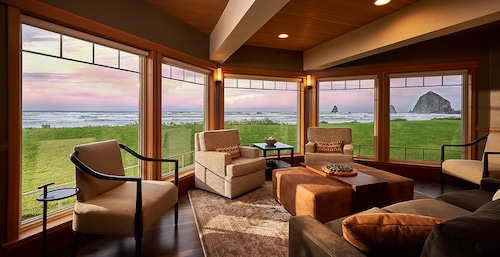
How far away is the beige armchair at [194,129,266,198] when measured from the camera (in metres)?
3.37

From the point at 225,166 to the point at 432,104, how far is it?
4160 millimetres

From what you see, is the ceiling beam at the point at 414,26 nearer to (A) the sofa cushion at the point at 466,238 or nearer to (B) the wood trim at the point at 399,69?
(B) the wood trim at the point at 399,69

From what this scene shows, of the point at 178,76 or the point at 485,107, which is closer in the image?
the point at 178,76

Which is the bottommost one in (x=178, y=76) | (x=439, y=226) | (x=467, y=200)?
(x=467, y=200)

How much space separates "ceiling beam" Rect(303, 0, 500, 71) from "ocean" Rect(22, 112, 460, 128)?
146cm

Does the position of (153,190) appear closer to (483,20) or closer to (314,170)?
(314,170)

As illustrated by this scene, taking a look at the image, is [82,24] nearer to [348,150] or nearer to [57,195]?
[57,195]

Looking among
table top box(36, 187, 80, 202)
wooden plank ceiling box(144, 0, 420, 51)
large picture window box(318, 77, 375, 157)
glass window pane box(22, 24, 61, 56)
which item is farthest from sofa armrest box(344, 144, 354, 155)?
glass window pane box(22, 24, 61, 56)

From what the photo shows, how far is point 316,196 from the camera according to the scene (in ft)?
7.52

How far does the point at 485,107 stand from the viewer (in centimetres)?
417

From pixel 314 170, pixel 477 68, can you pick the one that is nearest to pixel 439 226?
pixel 314 170

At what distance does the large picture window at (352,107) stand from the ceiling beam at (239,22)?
2.58 metres

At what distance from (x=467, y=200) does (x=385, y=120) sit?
307 centimetres

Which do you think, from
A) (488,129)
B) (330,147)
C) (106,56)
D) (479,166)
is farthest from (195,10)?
(488,129)
